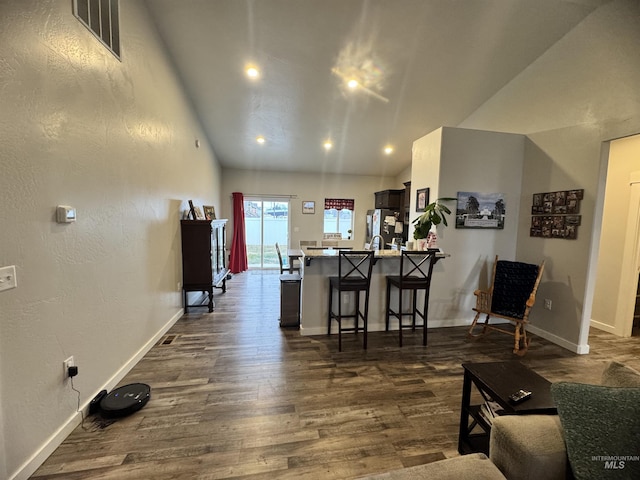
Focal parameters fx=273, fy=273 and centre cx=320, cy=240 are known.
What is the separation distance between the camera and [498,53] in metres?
3.53

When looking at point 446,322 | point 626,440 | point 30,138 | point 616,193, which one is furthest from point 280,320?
point 616,193

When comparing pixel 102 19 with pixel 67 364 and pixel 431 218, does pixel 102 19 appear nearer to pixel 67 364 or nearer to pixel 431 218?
pixel 67 364

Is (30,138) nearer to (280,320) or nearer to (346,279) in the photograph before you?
(346,279)

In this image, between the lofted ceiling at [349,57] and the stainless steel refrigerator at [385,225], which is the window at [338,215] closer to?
the stainless steel refrigerator at [385,225]

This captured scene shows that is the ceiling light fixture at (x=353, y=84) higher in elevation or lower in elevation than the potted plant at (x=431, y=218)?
higher

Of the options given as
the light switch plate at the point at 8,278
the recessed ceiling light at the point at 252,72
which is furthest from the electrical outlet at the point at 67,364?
the recessed ceiling light at the point at 252,72

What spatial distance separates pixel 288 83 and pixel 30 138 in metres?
3.19

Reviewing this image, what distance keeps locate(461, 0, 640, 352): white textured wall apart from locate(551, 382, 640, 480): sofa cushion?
2.81 metres

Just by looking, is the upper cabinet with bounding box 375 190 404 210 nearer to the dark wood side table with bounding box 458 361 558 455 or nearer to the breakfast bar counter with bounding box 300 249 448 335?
the breakfast bar counter with bounding box 300 249 448 335

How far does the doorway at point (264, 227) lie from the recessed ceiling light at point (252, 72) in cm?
381

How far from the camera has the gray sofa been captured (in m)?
0.95

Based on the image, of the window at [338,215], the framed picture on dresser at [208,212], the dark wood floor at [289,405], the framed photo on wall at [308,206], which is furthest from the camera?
the window at [338,215]

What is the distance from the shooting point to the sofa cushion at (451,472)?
1.00 metres

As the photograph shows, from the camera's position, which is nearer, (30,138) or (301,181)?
(30,138)
